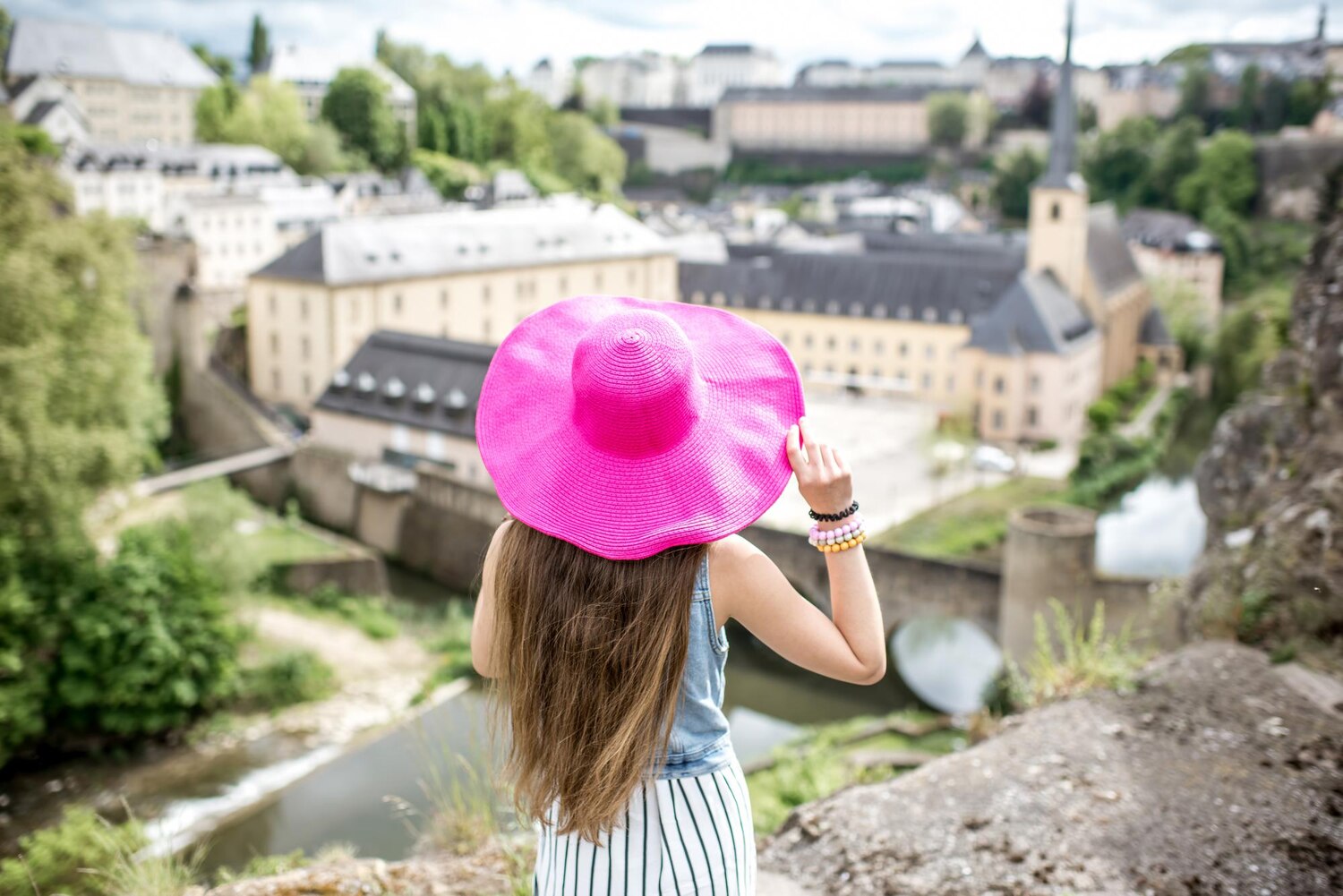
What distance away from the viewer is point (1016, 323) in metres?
34.6

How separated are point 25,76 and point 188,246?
20.0 meters

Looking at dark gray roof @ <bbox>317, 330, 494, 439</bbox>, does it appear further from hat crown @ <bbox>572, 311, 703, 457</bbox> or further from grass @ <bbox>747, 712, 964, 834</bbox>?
hat crown @ <bbox>572, 311, 703, 457</bbox>

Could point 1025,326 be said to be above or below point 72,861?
below

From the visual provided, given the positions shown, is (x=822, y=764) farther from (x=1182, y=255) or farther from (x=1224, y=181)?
(x=1224, y=181)

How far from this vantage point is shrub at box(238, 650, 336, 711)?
55.8ft

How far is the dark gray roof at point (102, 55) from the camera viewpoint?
49406 mm

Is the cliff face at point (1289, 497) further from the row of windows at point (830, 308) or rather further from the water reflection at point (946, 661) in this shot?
the row of windows at point (830, 308)

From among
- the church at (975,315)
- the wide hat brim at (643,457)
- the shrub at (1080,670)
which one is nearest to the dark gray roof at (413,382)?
the church at (975,315)

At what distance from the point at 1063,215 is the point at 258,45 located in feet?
157

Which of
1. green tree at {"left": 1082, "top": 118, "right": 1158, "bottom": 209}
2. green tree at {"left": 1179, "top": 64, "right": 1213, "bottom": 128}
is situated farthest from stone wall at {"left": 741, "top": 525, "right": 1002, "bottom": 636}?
green tree at {"left": 1179, "top": 64, "right": 1213, "bottom": 128}

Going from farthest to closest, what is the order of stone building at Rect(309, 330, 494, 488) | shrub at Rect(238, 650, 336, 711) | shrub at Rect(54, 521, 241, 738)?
1. stone building at Rect(309, 330, 494, 488)
2. shrub at Rect(238, 650, 336, 711)
3. shrub at Rect(54, 521, 241, 738)

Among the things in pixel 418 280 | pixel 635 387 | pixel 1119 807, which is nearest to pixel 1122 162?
pixel 418 280

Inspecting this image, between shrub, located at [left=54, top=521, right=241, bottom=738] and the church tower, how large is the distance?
1158 inches

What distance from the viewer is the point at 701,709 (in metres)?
2.23
